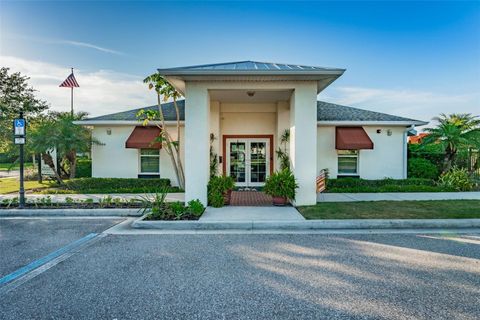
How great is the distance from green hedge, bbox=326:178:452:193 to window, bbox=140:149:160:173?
865 centimetres

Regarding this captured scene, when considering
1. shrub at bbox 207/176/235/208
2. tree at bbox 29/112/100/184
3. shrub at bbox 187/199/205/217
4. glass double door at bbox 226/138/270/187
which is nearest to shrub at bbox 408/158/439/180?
glass double door at bbox 226/138/270/187

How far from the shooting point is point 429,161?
1457 centimetres

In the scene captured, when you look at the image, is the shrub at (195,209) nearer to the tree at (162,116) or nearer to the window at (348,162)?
the tree at (162,116)

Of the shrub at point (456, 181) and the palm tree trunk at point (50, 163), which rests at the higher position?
the palm tree trunk at point (50, 163)

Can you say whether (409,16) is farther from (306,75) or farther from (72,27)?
(72,27)

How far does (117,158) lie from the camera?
45.5ft

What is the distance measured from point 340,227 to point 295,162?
276 centimetres

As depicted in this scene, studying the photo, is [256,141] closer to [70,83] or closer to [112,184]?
[112,184]

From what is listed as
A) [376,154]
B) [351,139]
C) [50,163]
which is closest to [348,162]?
[376,154]

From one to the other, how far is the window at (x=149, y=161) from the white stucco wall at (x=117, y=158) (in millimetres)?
250

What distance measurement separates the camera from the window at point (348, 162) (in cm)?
1412

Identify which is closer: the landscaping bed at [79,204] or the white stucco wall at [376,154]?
the landscaping bed at [79,204]

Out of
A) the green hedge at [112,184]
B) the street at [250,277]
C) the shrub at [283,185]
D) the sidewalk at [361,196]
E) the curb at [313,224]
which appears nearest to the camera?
the street at [250,277]

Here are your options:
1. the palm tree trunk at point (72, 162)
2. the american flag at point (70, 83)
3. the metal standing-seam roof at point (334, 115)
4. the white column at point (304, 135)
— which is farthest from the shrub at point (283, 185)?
the american flag at point (70, 83)
